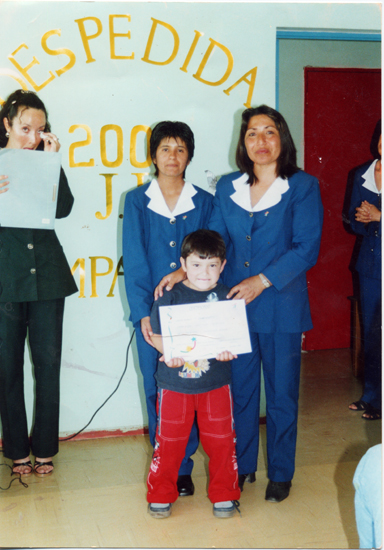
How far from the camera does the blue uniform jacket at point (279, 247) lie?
192 centimetres

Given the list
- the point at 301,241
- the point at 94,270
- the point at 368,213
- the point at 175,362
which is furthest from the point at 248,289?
the point at 94,270

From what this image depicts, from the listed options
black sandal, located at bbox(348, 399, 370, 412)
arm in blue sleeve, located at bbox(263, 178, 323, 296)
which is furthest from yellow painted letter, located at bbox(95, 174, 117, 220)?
black sandal, located at bbox(348, 399, 370, 412)

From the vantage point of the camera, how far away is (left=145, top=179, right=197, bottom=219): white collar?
6.61 ft

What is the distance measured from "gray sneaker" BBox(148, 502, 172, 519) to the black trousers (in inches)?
24.5

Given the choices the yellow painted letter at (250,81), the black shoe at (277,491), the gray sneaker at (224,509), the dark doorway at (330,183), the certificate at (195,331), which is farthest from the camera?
the dark doorway at (330,183)

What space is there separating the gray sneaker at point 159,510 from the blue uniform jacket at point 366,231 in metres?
1.40

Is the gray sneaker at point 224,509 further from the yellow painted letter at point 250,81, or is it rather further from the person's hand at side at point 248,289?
the yellow painted letter at point 250,81

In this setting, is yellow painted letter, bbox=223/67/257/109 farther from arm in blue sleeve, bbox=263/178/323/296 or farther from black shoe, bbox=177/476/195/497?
black shoe, bbox=177/476/195/497

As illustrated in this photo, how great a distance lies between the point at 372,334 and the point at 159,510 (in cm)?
125

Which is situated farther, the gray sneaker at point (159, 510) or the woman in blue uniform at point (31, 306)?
the woman in blue uniform at point (31, 306)

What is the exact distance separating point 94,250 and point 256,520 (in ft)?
4.65

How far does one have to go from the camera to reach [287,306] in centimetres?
197

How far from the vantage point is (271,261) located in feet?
6.46

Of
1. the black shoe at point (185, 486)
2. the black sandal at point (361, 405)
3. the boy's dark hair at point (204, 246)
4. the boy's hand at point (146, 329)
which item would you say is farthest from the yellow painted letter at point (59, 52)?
the black sandal at point (361, 405)
